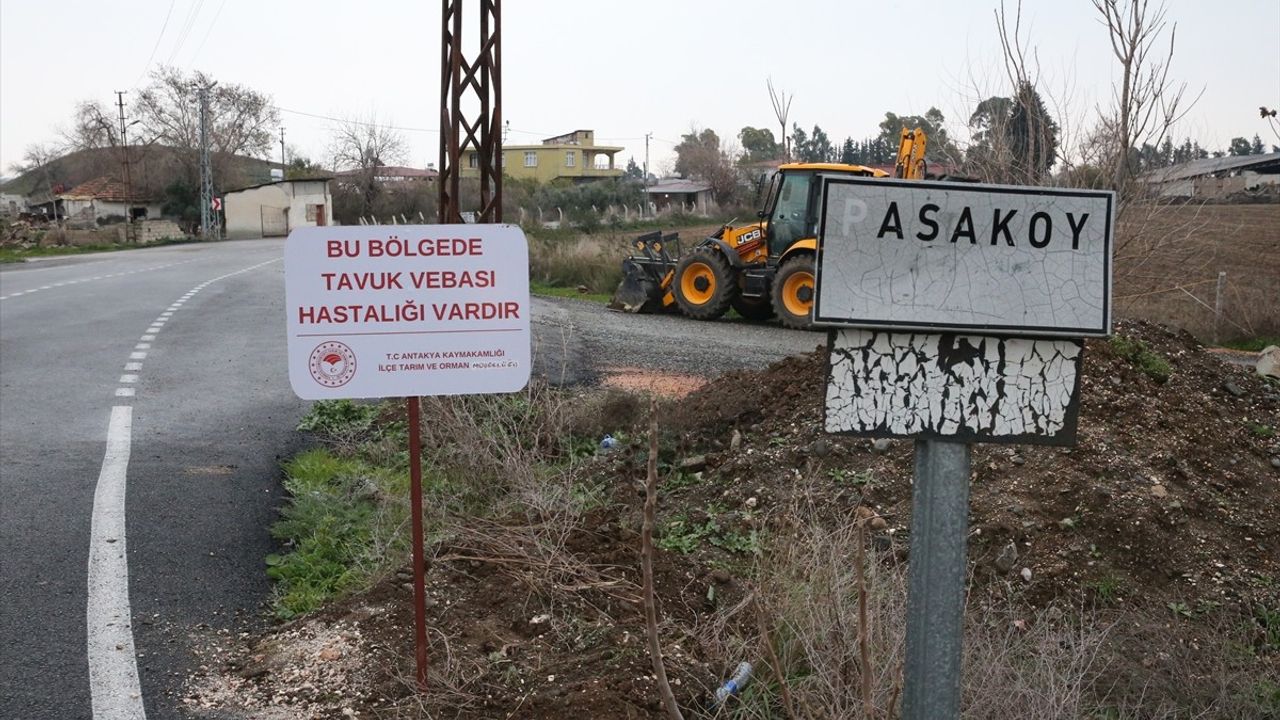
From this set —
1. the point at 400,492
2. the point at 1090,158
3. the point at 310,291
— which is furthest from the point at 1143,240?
the point at 310,291

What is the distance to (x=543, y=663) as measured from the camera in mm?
4426

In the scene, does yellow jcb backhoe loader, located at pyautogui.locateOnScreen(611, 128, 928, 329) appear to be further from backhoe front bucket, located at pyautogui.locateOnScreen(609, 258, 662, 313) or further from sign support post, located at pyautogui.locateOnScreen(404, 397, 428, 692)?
sign support post, located at pyautogui.locateOnScreen(404, 397, 428, 692)

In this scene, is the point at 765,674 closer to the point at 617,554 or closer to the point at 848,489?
the point at 617,554

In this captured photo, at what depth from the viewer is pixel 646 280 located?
66.5 feet

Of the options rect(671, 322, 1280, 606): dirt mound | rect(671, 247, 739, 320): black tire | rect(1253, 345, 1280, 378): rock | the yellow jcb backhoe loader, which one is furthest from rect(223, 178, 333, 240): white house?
rect(671, 322, 1280, 606): dirt mound

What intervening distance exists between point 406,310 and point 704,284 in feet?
49.5

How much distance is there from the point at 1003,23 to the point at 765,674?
608cm

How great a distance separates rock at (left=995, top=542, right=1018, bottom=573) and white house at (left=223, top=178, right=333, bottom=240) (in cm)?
6711

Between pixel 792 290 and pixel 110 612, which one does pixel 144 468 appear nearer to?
pixel 110 612

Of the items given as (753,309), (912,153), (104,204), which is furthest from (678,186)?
(912,153)

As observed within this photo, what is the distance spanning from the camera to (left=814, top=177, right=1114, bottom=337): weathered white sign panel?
7.88 feet

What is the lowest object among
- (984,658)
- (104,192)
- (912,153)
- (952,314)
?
(984,658)

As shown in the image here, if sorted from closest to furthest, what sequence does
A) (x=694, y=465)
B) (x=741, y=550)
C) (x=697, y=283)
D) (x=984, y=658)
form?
(x=984, y=658)
(x=741, y=550)
(x=694, y=465)
(x=697, y=283)

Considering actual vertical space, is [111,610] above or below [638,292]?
below
